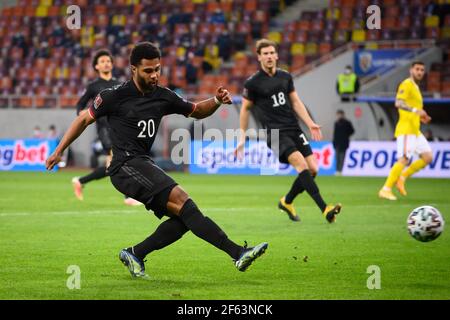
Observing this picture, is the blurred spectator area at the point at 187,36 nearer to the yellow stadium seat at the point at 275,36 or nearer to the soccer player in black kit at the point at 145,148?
the yellow stadium seat at the point at 275,36

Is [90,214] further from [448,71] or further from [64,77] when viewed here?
[64,77]

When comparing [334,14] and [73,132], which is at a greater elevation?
[334,14]

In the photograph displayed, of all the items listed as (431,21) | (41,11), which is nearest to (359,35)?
(431,21)

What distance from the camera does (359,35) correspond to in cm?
3200

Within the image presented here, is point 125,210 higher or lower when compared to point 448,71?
lower

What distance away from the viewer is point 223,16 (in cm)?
3516

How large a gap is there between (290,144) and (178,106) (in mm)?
5271

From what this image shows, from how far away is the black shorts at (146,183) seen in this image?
813cm

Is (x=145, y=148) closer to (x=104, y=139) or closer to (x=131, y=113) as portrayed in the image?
(x=131, y=113)

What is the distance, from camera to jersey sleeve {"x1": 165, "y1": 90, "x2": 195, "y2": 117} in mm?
8414

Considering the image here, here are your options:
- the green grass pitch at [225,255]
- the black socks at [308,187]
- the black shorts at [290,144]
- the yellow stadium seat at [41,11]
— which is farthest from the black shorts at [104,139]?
→ the yellow stadium seat at [41,11]

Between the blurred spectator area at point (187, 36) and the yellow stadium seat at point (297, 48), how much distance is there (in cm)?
3
